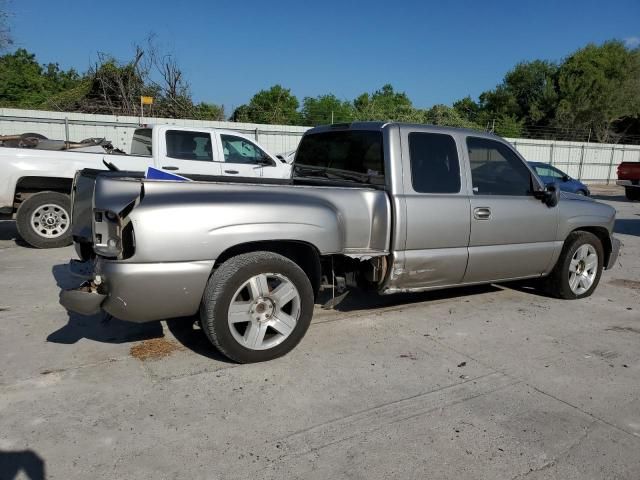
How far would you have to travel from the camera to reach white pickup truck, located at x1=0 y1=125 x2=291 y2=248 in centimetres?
743

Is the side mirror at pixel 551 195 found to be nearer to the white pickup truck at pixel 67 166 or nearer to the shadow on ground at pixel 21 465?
the shadow on ground at pixel 21 465

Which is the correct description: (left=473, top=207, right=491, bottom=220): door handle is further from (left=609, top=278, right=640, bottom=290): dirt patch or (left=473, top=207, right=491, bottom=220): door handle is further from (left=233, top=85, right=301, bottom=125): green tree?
(left=233, top=85, right=301, bottom=125): green tree

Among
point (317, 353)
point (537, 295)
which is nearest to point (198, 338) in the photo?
point (317, 353)

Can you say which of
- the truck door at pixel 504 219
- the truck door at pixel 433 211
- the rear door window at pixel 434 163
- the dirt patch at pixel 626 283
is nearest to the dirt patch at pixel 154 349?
the truck door at pixel 433 211

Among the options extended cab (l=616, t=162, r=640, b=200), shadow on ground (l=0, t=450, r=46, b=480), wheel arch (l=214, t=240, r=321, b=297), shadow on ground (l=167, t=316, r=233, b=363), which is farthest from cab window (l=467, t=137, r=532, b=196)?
extended cab (l=616, t=162, r=640, b=200)

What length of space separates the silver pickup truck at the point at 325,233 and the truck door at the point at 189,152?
3.91 m

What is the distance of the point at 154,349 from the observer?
412 cm

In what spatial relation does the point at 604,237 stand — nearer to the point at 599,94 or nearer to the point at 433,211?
the point at 433,211

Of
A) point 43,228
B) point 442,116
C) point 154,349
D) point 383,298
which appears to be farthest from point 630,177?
point 154,349

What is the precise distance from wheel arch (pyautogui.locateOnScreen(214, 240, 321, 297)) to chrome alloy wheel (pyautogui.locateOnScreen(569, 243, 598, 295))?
10.5 feet

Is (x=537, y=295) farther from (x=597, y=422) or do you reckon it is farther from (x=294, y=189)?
(x=294, y=189)

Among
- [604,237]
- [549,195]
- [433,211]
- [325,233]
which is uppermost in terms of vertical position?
[549,195]

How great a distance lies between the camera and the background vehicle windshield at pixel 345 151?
4523mm

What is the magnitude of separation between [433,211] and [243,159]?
18.7 feet
